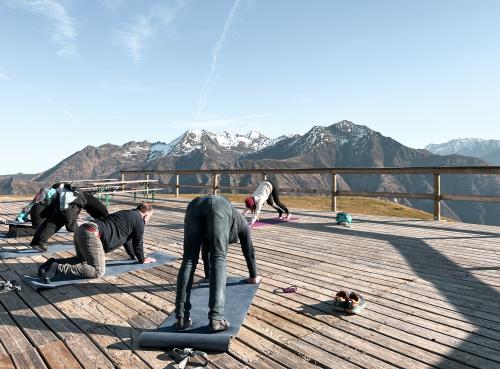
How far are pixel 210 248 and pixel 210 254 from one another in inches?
2.3

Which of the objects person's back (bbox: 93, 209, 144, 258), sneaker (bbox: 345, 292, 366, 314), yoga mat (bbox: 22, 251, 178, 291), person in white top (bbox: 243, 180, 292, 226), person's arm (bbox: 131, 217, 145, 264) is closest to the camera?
sneaker (bbox: 345, 292, 366, 314)

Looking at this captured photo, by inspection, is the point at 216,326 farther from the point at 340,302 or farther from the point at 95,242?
the point at 95,242

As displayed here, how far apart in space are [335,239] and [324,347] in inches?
204

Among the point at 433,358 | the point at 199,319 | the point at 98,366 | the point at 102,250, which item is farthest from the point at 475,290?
the point at 102,250

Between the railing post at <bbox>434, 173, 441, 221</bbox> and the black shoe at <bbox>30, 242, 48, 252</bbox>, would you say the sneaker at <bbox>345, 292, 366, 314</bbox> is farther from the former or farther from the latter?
the railing post at <bbox>434, 173, 441, 221</bbox>

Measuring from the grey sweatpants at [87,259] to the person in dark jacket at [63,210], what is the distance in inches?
89.6

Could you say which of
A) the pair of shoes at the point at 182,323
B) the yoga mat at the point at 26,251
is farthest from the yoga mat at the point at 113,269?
the pair of shoes at the point at 182,323

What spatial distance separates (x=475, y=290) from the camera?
489 cm

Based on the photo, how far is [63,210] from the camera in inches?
295

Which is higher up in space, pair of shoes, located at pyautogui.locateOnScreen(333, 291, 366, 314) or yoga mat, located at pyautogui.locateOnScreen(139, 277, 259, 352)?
pair of shoes, located at pyautogui.locateOnScreen(333, 291, 366, 314)

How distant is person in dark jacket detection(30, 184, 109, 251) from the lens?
7453 millimetres

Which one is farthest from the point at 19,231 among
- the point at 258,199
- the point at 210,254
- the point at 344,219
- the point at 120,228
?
the point at 344,219

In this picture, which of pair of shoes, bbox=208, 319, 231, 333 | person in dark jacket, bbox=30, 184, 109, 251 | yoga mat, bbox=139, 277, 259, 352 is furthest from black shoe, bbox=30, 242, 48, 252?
pair of shoes, bbox=208, 319, 231, 333

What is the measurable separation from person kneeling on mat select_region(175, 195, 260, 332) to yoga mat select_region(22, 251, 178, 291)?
7.60 feet
